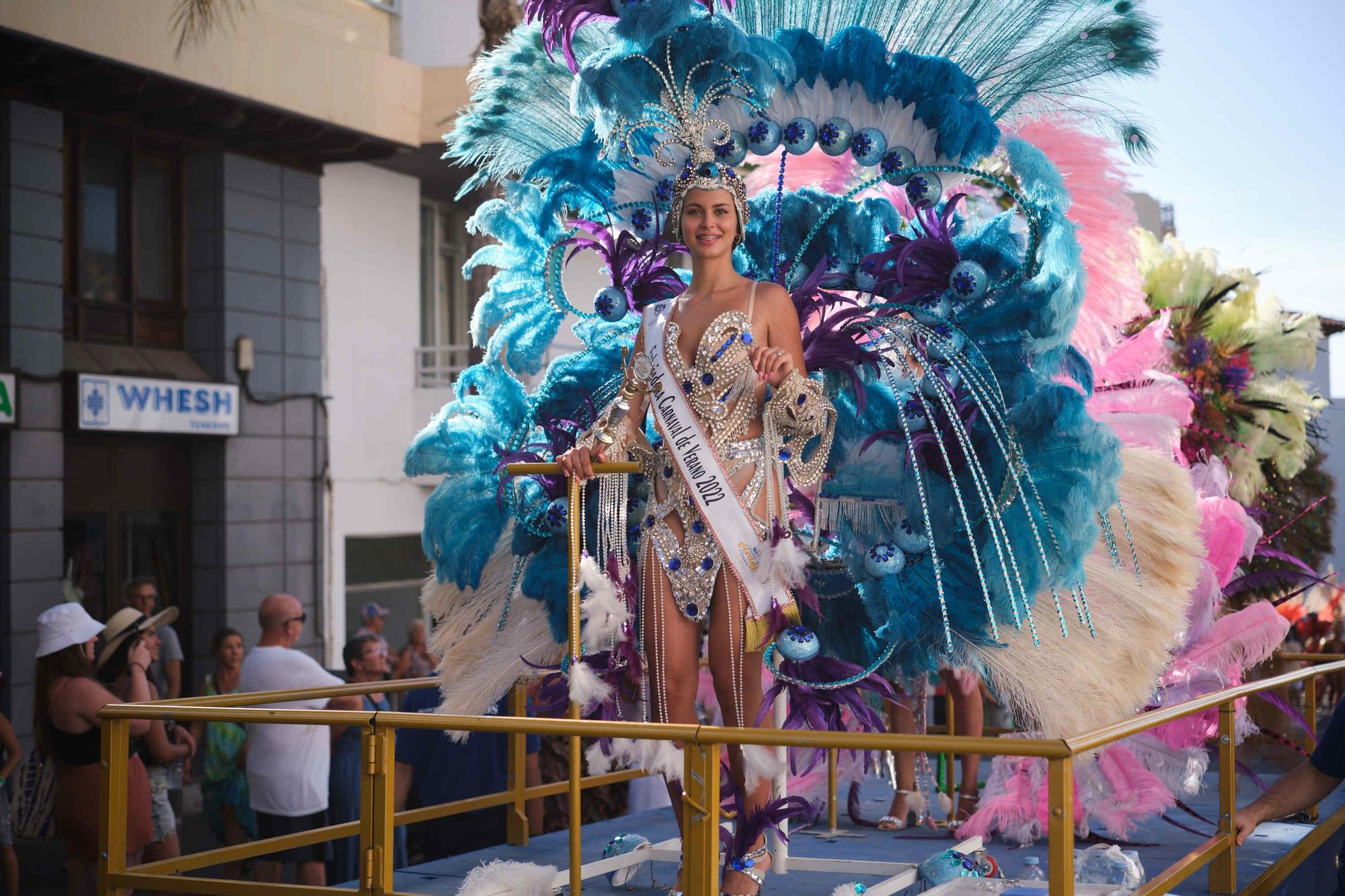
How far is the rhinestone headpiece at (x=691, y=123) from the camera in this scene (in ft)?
15.4

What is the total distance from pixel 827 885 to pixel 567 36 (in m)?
3.42

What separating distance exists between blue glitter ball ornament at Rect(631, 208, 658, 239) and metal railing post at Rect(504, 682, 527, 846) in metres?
1.99

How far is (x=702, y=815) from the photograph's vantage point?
147 inches

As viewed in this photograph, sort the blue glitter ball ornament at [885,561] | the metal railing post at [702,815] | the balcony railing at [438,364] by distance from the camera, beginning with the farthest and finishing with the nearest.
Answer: the balcony railing at [438,364] < the blue glitter ball ornament at [885,561] < the metal railing post at [702,815]

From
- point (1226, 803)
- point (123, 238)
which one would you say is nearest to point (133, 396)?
point (123, 238)

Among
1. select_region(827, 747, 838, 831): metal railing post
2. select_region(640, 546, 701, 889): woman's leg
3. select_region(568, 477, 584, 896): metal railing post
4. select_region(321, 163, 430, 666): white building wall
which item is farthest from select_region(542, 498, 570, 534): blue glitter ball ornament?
select_region(321, 163, 430, 666): white building wall

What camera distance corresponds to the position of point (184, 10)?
12.5 meters

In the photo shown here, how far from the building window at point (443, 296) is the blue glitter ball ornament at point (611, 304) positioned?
11746 millimetres

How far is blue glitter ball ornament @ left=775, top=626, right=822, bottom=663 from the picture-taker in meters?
4.56

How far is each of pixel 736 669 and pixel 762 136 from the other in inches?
76.0

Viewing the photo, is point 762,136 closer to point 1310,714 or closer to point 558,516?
point 558,516

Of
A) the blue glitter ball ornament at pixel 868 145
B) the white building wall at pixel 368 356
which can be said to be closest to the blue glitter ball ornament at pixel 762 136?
the blue glitter ball ornament at pixel 868 145

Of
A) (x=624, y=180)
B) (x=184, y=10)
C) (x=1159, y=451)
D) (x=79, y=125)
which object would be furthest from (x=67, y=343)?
(x=1159, y=451)

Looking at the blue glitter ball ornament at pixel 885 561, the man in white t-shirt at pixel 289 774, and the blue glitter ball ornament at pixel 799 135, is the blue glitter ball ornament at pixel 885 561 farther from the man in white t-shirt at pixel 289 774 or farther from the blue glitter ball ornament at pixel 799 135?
the man in white t-shirt at pixel 289 774
